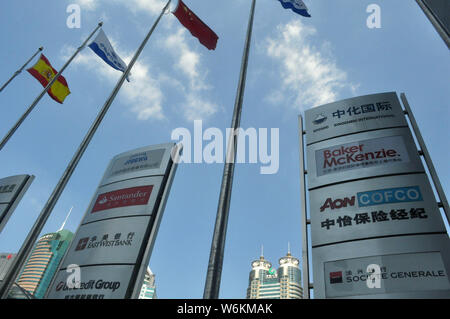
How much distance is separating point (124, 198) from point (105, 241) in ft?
5.48

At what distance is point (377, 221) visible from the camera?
7.51 metres

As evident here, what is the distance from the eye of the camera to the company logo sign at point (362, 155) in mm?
8438

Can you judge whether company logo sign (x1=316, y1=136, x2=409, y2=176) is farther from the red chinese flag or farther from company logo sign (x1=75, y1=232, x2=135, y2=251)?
the red chinese flag

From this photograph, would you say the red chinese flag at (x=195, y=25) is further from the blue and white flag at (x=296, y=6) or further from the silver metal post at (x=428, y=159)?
the silver metal post at (x=428, y=159)

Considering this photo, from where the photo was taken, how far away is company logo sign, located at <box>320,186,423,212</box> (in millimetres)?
7613

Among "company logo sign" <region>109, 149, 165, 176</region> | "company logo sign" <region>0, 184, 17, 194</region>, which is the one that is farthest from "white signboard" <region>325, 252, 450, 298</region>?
"company logo sign" <region>0, 184, 17, 194</region>

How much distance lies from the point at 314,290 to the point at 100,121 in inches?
384

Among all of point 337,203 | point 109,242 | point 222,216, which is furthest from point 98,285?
point 337,203

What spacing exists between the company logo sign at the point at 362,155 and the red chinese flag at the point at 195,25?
26.4 feet

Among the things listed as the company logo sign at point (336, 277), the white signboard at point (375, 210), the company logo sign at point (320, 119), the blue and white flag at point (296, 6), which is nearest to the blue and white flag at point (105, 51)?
the blue and white flag at point (296, 6)

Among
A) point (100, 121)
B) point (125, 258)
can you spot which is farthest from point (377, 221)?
point (100, 121)

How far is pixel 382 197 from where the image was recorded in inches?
308
